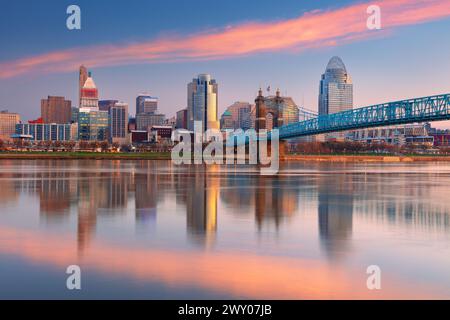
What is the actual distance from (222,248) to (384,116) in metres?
81.1

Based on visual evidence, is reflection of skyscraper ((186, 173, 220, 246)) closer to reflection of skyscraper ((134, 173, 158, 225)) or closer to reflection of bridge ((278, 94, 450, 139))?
reflection of skyscraper ((134, 173, 158, 225))

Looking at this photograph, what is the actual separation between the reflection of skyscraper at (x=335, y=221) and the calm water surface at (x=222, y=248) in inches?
1.6

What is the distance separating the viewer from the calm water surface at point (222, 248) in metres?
9.29

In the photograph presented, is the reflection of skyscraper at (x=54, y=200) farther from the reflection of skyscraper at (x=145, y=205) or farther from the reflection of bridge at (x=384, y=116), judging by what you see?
the reflection of bridge at (x=384, y=116)

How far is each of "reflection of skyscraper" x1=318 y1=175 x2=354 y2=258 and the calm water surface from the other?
4 centimetres

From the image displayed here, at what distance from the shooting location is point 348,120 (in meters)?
102

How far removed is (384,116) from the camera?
89.2 m

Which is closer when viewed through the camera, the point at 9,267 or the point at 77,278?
the point at 77,278

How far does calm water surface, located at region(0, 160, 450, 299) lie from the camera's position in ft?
30.5

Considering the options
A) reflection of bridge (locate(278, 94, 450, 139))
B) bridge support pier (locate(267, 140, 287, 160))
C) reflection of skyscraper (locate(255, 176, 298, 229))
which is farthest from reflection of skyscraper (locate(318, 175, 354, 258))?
bridge support pier (locate(267, 140, 287, 160))
